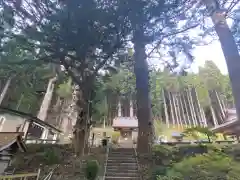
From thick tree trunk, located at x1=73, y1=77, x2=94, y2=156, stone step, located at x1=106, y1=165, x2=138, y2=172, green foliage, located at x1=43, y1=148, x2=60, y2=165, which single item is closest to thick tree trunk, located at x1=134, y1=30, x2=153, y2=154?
stone step, located at x1=106, y1=165, x2=138, y2=172

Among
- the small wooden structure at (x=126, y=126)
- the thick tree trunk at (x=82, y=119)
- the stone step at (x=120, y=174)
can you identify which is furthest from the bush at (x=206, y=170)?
the small wooden structure at (x=126, y=126)

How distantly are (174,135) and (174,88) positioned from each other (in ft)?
31.0

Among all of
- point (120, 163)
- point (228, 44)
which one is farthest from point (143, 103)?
point (228, 44)

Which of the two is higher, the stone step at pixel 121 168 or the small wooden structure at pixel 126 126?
the small wooden structure at pixel 126 126

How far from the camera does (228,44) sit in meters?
7.66

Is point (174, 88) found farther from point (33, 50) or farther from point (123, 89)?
point (33, 50)

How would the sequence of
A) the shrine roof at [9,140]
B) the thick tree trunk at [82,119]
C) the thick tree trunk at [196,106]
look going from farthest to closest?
the thick tree trunk at [196,106] → the thick tree trunk at [82,119] → the shrine roof at [9,140]

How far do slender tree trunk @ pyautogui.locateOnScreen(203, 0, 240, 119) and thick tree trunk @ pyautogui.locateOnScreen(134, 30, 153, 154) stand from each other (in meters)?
3.51

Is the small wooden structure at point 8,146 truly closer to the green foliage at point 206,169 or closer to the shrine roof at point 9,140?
the shrine roof at point 9,140

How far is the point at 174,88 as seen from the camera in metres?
31.6

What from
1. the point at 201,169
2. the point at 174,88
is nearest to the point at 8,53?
the point at 201,169

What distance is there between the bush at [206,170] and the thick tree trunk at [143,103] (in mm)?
3492

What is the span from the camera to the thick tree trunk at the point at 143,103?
11.5 m

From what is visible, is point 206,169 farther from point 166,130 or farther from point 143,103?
point 166,130
